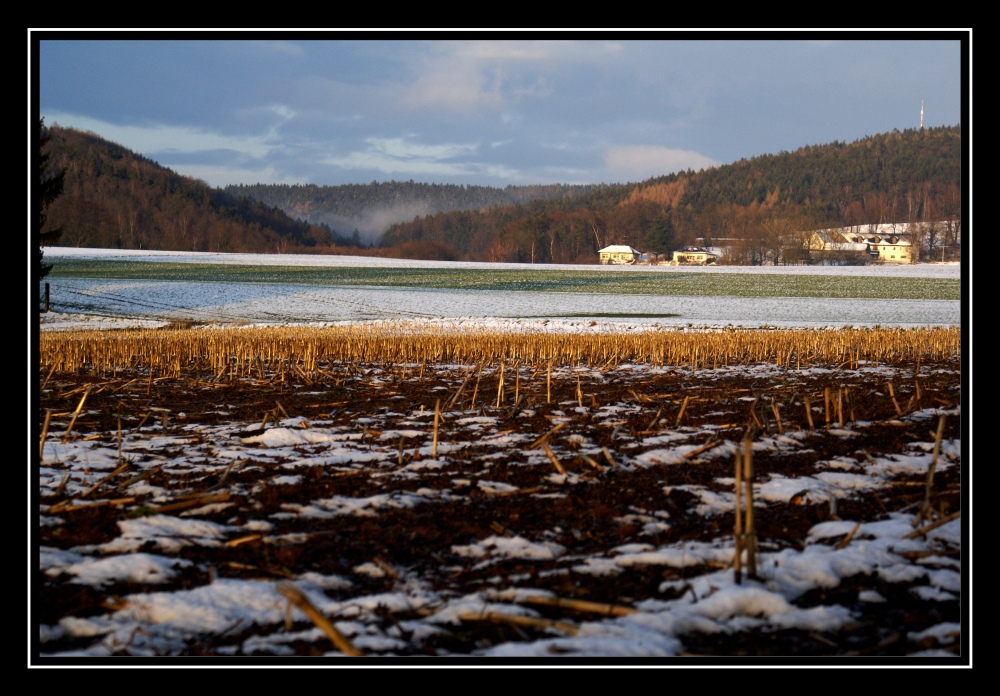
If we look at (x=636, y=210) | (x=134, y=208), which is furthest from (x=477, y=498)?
(x=636, y=210)

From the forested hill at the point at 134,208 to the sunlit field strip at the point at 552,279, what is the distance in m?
22.5

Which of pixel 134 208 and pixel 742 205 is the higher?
pixel 742 205

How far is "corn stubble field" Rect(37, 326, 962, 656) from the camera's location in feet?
11.6

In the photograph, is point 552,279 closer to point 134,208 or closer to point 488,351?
point 488,351

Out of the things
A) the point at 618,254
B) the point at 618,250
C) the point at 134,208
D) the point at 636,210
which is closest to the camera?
the point at 134,208

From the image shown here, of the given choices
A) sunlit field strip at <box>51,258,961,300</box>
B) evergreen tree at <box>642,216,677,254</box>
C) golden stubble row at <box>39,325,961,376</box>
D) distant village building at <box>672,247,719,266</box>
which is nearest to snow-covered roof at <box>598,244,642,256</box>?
evergreen tree at <box>642,216,677,254</box>

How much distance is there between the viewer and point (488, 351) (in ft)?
53.4

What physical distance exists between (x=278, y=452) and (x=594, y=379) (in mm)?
6448

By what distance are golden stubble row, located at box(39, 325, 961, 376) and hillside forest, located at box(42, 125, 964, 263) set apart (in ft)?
171

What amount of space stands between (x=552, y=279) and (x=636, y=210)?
190ft

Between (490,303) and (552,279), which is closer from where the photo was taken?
(490,303)

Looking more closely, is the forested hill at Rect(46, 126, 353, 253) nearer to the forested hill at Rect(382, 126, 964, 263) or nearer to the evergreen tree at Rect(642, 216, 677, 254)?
the forested hill at Rect(382, 126, 964, 263)

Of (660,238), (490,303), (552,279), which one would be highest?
(660,238)

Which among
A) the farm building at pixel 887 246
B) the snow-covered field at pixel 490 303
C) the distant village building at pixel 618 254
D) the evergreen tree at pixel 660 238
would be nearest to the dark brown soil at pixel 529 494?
the snow-covered field at pixel 490 303
